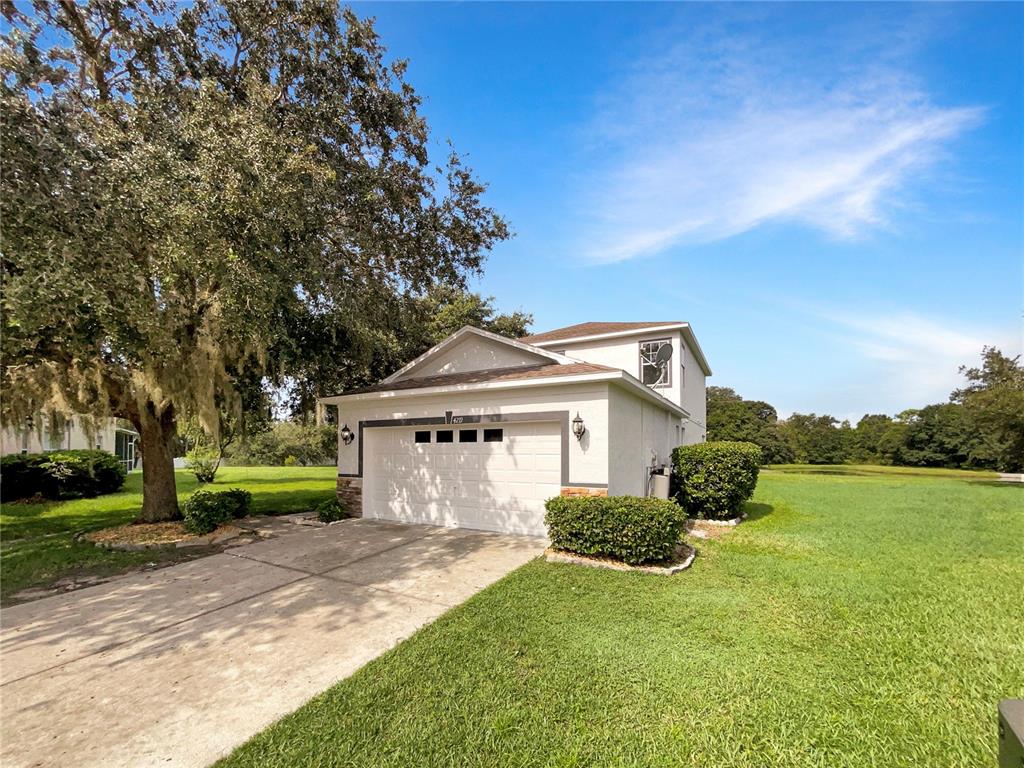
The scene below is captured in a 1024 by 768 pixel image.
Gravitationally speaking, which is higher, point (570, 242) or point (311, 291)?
point (570, 242)

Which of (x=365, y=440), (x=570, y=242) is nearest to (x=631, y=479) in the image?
(x=365, y=440)

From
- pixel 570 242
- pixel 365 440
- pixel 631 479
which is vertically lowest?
pixel 631 479

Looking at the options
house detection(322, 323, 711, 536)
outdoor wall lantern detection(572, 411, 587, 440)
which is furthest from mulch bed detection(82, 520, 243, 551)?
outdoor wall lantern detection(572, 411, 587, 440)

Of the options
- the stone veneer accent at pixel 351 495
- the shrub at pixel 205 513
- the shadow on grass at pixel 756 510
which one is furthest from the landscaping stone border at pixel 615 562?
the shrub at pixel 205 513

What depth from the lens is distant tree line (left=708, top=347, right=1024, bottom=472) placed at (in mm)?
20344

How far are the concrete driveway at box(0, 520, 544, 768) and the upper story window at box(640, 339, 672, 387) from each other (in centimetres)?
853

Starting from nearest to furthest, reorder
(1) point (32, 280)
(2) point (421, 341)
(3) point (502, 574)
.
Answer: (1) point (32, 280) → (3) point (502, 574) → (2) point (421, 341)

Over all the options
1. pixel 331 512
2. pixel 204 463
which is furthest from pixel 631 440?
pixel 204 463

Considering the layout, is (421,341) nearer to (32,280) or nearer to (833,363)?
(32,280)

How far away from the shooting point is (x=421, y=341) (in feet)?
A: 42.2

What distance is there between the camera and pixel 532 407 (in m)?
8.00

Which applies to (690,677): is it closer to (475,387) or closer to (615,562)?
(615,562)

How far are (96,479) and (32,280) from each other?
13.6 metres

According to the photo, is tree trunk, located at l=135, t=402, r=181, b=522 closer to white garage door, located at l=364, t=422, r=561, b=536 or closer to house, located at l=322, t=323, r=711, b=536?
house, located at l=322, t=323, r=711, b=536
